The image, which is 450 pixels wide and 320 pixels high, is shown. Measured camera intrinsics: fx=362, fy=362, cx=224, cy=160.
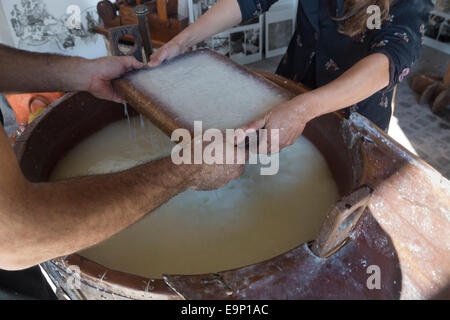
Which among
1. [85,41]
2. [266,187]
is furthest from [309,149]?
[85,41]

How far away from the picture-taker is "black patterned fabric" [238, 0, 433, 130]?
4.33ft

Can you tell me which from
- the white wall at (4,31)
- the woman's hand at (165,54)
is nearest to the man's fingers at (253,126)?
the woman's hand at (165,54)

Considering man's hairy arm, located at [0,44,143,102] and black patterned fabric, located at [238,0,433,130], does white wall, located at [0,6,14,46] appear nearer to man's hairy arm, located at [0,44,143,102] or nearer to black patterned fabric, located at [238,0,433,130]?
man's hairy arm, located at [0,44,143,102]

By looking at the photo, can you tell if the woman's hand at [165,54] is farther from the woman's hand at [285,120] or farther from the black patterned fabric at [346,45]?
the woman's hand at [285,120]

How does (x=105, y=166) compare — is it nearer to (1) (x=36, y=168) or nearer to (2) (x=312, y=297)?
(1) (x=36, y=168)

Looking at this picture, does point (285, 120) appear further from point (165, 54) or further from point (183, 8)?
point (183, 8)

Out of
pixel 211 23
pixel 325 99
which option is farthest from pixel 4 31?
pixel 325 99

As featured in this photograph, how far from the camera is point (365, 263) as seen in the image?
96 cm

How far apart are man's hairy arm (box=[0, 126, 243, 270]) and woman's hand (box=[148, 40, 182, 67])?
2.09 ft

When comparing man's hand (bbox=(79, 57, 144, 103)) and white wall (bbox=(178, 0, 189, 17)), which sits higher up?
man's hand (bbox=(79, 57, 144, 103))

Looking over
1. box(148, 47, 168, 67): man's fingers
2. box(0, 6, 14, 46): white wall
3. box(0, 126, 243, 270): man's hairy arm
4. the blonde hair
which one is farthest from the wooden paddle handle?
box(0, 6, 14, 46): white wall

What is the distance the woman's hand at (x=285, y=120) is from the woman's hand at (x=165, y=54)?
1.99ft

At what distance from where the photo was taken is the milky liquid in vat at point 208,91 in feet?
4.27

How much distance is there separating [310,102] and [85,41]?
9.26ft
